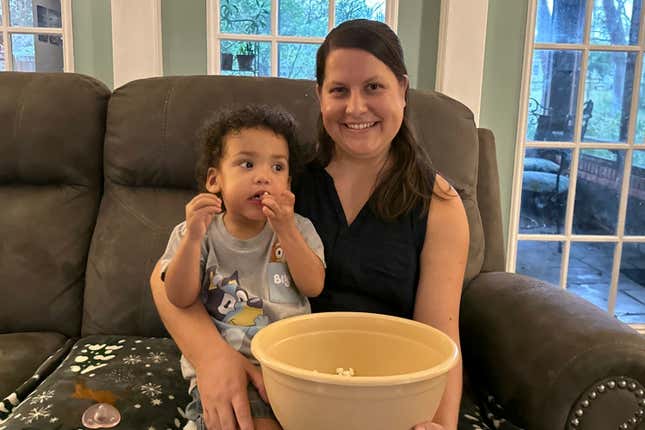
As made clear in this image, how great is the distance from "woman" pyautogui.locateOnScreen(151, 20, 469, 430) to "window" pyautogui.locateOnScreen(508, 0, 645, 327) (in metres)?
1.56

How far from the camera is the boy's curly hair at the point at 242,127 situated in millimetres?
1154

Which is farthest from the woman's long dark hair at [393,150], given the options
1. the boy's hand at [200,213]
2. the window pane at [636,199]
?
the window pane at [636,199]

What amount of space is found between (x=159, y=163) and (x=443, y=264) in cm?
82

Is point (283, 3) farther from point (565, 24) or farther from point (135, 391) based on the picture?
point (135, 391)

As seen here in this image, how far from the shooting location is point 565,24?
256cm

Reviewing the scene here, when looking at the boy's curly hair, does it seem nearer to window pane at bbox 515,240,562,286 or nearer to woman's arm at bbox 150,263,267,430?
woman's arm at bbox 150,263,267,430

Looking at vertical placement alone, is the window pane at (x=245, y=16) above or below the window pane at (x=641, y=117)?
above

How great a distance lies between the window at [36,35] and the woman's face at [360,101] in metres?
1.84

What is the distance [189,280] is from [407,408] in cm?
49

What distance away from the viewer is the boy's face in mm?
1097

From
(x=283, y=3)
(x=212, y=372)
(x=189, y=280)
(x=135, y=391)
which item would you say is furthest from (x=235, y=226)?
(x=283, y=3)

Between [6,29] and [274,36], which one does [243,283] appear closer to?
[274,36]

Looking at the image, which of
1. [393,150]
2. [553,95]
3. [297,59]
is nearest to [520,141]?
[553,95]

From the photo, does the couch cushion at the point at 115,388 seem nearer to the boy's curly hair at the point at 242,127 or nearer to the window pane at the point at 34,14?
the boy's curly hair at the point at 242,127
